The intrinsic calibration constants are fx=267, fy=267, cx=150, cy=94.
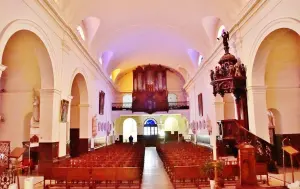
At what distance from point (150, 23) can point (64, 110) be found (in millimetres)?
6895

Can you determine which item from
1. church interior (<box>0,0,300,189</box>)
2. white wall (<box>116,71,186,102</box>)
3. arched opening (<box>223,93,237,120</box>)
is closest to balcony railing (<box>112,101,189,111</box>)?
white wall (<box>116,71,186,102</box>)

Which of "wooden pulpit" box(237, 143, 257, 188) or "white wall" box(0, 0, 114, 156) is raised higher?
"white wall" box(0, 0, 114, 156)

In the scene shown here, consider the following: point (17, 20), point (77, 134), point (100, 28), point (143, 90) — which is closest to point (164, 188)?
point (17, 20)

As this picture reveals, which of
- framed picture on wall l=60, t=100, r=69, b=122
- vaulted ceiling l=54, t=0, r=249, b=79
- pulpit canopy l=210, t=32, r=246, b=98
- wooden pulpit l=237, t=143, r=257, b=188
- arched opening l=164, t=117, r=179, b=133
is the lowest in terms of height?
wooden pulpit l=237, t=143, r=257, b=188

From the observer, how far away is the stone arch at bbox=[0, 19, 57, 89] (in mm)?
6034

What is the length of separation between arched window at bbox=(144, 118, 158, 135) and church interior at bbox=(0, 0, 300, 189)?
35.3 ft

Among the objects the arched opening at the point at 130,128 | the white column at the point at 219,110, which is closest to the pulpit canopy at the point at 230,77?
→ the white column at the point at 219,110

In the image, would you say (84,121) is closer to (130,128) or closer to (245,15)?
(245,15)

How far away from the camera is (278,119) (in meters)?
10.2

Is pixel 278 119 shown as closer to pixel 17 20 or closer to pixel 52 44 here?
pixel 52 44

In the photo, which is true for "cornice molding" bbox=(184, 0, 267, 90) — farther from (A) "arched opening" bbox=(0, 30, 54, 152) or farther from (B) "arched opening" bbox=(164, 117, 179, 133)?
(B) "arched opening" bbox=(164, 117, 179, 133)

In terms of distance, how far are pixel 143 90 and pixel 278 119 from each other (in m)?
16.7

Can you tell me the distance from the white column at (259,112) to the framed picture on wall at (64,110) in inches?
257

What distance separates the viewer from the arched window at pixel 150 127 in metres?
27.6
